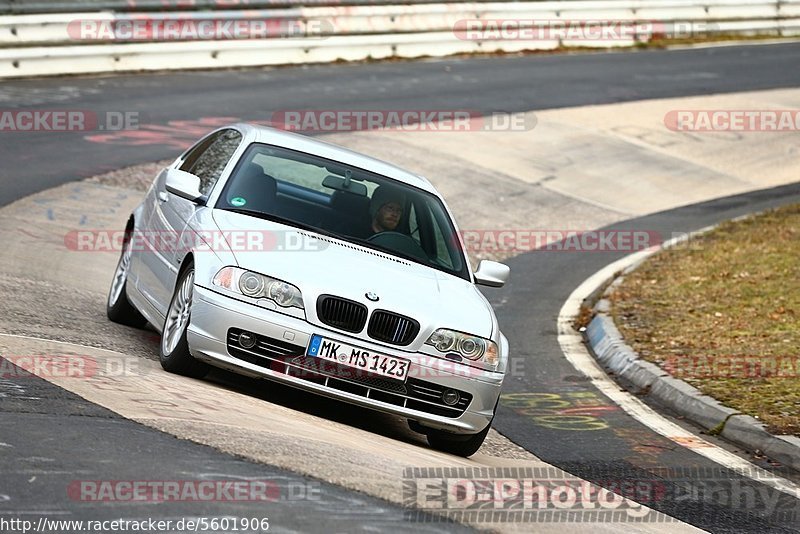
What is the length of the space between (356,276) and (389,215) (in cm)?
113

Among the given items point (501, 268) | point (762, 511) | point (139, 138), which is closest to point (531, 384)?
point (501, 268)

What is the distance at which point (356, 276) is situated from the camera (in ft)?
25.1

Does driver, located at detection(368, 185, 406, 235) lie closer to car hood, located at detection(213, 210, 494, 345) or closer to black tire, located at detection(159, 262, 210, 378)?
car hood, located at detection(213, 210, 494, 345)

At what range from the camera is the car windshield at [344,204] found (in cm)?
846

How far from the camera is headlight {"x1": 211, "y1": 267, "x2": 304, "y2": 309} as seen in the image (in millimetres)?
7434

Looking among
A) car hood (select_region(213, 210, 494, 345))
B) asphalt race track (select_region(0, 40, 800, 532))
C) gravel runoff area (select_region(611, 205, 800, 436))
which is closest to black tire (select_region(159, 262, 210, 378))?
car hood (select_region(213, 210, 494, 345))

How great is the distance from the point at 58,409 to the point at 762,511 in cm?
382

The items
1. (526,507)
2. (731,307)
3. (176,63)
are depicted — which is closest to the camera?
(526,507)

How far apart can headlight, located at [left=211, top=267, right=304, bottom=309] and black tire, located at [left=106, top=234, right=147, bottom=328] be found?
7.15 ft

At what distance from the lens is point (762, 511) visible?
7.30 meters

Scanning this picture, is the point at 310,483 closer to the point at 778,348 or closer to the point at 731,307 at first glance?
the point at 778,348

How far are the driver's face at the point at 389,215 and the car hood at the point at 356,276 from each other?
0.40m

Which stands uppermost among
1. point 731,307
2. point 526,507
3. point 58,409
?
point 58,409

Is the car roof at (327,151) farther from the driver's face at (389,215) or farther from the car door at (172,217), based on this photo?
the driver's face at (389,215)
